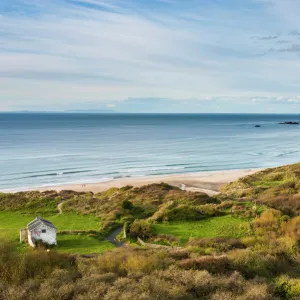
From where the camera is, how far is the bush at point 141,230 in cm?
2391

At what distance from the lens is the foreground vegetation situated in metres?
12.4

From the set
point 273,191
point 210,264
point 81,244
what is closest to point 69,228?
point 81,244

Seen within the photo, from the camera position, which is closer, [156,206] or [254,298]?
[254,298]

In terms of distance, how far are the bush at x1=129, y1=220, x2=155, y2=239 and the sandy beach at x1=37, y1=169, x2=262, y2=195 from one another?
79.5ft

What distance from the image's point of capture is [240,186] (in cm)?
4497

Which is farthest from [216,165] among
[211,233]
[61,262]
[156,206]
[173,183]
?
[61,262]

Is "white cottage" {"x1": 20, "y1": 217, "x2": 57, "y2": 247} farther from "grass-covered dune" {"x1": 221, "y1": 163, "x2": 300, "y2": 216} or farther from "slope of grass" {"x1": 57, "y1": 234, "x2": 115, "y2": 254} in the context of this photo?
"grass-covered dune" {"x1": 221, "y1": 163, "x2": 300, "y2": 216}

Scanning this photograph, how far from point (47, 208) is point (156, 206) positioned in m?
11.7

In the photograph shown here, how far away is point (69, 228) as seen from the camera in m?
26.3

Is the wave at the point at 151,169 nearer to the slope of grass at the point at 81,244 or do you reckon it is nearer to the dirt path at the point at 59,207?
the dirt path at the point at 59,207

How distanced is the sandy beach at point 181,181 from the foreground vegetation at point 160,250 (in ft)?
34.1

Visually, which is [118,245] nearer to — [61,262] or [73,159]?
[61,262]

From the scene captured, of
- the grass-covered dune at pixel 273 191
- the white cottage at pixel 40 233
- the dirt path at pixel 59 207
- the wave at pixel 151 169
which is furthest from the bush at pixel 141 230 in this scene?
the wave at pixel 151 169

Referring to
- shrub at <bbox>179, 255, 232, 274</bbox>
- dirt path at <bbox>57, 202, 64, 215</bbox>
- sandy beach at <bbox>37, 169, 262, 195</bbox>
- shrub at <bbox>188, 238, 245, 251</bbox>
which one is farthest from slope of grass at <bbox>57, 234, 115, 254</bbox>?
sandy beach at <bbox>37, 169, 262, 195</bbox>
